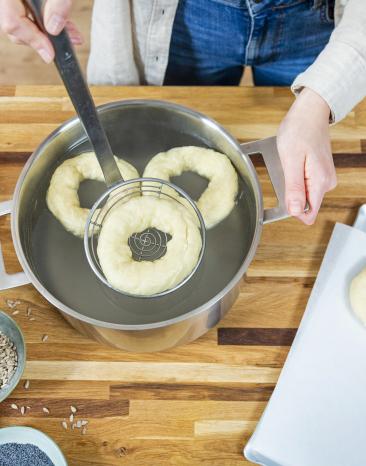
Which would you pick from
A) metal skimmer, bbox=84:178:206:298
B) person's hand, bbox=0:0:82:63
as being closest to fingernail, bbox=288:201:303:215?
metal skimmer, bbox=84:178:206:298

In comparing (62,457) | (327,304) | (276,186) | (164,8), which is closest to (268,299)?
(327,304)

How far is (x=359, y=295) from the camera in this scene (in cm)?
95

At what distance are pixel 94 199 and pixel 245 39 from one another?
43cm

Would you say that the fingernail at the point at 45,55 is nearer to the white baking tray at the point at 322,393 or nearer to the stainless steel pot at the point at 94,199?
the stainless steel pot at the point at 94,199

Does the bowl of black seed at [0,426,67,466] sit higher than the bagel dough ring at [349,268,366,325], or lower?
lower

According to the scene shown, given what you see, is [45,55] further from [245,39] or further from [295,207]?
[245,39]

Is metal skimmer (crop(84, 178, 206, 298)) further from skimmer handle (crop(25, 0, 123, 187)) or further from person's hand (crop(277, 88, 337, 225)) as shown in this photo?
person's hand (crop(277, 88, 337, 225))

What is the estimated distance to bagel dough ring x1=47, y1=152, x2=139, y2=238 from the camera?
0.97 metres

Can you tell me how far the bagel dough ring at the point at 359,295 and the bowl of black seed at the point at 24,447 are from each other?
1.68 ft

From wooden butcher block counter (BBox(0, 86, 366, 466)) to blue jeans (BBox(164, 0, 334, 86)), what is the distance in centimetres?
29

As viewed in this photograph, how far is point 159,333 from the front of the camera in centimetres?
82

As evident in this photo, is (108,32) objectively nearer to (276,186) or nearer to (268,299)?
(276,186)

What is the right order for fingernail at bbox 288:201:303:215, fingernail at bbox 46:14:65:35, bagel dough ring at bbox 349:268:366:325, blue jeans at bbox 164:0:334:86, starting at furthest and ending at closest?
blue jeans at bbox 164:0:334:86 → bagel dough ring at bbox 349:268:366:325 → fingernail at bbox 288:201:303:215 → fingernail at bbox 46:14:65:35

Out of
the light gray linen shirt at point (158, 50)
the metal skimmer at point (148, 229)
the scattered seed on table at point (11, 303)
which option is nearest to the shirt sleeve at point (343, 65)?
the light gray linen shirt at point (158, 50)
